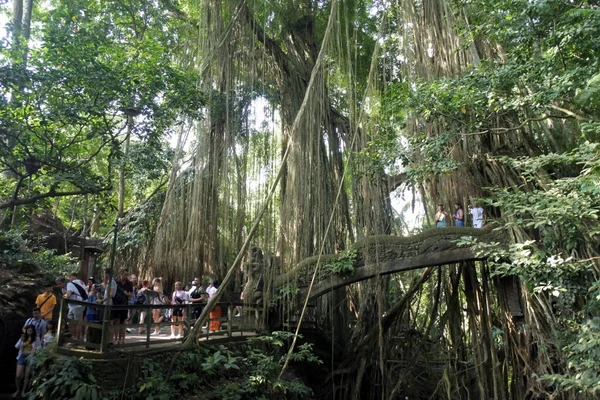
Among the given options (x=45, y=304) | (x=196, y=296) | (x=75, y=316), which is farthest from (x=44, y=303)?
(x=196, y=296)

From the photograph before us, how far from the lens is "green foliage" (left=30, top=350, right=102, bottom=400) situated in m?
4.35

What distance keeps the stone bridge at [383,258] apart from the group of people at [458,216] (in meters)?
0.28

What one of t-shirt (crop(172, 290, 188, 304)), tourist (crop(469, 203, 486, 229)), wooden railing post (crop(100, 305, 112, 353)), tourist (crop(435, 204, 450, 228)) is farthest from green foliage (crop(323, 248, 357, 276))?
wooden railing post (crop(100, 305, 112, 353))

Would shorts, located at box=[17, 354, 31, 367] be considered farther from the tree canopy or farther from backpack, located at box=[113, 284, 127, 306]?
the tree canopy

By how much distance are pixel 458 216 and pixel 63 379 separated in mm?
4750

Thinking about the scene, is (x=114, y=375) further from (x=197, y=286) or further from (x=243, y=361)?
(x=197, y=286)

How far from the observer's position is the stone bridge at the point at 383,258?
5719 mm

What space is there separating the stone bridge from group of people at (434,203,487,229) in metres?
0.28

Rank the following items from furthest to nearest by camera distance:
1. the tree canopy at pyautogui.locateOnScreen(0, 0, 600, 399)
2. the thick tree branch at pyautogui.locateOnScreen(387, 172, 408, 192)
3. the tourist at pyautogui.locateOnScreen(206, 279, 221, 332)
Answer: the thick tree branch at pyautogui.locateOnScreen(387, 172, 408, 192)
the tourist at pyautogui.locateOnScreen(206, 279, 221, 332)
the tree canopy at pyautogui.locateOnScreen(0, 0, 600, 399)

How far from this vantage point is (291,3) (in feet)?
27.6

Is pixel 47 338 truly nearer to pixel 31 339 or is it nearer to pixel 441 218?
pixel 31 339

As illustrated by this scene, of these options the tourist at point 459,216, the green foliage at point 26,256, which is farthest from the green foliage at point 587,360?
the green foliage at point 26,256

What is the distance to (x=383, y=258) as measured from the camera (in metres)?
6.14

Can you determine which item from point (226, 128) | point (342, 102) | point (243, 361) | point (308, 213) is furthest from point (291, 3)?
point (243, 361)
